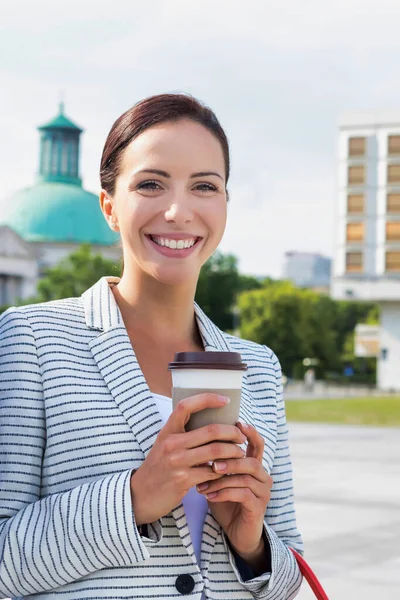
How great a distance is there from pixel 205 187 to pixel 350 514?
1010 cm

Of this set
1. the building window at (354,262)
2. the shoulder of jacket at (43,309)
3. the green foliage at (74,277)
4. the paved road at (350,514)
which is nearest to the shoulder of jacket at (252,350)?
the shoulder of jacket at (43,309)

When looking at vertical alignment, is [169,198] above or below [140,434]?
above

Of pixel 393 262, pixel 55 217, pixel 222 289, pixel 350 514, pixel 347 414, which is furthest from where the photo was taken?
pixel 55 217

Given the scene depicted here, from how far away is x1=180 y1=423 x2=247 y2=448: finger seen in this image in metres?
2.22

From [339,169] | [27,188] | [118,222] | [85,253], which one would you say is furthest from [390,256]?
[118,222]

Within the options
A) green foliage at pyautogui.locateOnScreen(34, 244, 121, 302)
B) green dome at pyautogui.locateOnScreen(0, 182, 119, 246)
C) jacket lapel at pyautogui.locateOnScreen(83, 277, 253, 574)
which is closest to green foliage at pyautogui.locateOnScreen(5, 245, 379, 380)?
green foliage at pyautogui.locateOnScreen(34, 244, 121, 302)

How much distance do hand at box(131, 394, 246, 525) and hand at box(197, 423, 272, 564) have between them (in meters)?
0.03

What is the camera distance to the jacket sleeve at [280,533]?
2.69 metres

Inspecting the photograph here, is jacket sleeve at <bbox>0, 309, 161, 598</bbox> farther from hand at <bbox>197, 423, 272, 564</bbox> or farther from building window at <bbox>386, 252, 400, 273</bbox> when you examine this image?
building window at <bbox>386, 252, 400, 273</bbox>

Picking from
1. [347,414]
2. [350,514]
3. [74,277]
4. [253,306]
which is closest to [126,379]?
[350,514]

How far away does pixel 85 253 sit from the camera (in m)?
83.3

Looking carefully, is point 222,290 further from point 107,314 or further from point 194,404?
point 194,404

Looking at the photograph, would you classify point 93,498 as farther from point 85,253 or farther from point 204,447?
point 85,253

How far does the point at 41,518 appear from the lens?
245cm
